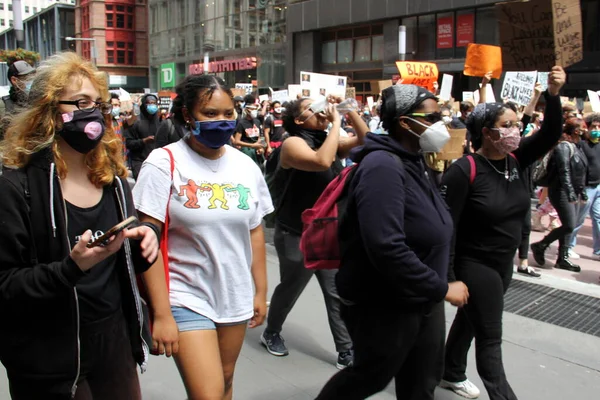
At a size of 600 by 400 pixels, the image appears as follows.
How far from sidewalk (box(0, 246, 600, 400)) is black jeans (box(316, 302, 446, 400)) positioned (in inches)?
42.5

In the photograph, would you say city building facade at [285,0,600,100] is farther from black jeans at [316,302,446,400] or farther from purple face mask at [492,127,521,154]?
black jeans at [316,302,446,400]

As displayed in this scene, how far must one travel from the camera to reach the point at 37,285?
Result: 6.28ft

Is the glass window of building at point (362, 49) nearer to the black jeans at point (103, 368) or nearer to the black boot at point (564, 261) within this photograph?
the black boot at point (564, 261)

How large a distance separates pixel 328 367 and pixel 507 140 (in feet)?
6.52

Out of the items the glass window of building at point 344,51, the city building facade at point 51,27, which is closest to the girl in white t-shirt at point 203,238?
the glass window of building at point 344,51

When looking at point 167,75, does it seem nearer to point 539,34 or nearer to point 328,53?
point 328,53

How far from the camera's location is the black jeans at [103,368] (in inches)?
82.0

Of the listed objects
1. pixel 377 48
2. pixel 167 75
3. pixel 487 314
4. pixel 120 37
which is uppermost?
pixel 120 37

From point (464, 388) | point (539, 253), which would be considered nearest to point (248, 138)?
point (539, 253)

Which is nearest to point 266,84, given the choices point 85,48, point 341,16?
point 341,16

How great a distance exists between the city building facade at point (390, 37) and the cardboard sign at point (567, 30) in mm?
16343

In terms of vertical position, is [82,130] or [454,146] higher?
[82,130]

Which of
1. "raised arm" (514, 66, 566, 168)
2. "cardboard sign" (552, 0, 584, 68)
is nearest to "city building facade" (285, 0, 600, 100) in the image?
"cardboard sign" (552, 0, 584, 68)

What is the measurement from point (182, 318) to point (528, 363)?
282cm
